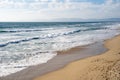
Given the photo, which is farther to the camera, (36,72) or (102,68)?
(36,72)

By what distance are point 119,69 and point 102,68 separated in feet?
2.57

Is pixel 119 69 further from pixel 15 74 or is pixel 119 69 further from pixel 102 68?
pixel 15 74

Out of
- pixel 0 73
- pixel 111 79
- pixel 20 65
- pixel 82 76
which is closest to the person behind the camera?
pixel 111 79

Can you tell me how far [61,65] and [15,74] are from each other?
2.63 m

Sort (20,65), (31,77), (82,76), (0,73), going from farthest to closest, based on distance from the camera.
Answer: (20,65) < (0,73) < (31,77) < (82,76)

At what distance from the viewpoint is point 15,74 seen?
28.8ft

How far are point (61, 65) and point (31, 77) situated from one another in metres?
2.56

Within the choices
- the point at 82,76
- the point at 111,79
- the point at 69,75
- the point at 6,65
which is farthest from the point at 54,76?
the point at 6,65

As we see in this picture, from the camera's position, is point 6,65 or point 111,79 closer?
point 111,79

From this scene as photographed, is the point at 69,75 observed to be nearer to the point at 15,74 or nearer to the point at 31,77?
the point at 31,77

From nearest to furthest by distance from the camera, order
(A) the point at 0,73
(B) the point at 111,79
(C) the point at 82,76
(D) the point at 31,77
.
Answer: (B) the point at 111,79, (C) the point at 82,76, (D) the point at 31,77, (A) the point at 0,73

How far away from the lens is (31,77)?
8.38m

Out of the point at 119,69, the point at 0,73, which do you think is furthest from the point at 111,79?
the point at 0,73

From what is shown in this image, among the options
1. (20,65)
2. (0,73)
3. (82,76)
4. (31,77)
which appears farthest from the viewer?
(20,65)
